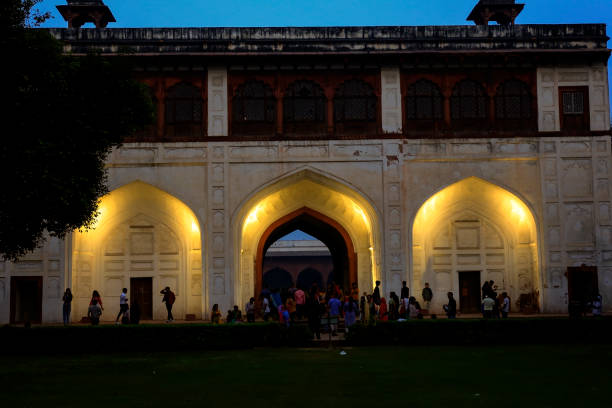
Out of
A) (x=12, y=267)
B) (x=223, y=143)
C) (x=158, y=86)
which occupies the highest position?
(x=158, y=86)

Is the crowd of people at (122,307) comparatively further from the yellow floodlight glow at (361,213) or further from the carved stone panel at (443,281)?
the carved stone panel at (443,281)

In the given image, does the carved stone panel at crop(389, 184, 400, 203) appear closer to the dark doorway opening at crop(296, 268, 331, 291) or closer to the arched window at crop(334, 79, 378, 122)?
the arched window at crop(334, 79, 378, 122)

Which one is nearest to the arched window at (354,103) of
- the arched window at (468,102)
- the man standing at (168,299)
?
the arched window at (468,102)

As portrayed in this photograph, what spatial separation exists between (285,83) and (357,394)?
15.2 meters

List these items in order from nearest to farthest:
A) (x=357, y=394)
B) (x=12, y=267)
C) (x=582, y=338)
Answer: (x=357, y=394) → (x=582, y=338) → (x=12, y=267)

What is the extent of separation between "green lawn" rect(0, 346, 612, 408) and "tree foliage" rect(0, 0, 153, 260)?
273 cm

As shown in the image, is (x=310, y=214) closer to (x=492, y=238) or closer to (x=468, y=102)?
(x=492, y=238)

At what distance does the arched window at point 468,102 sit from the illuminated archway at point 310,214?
13.5 ft

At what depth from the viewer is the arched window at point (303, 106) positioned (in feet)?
73.9

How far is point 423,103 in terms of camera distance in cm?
2256

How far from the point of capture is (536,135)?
2234 cm

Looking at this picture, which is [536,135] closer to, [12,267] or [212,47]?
[212,47]

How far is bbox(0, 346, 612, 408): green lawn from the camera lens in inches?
326

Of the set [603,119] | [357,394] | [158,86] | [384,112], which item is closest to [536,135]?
[603,119]
